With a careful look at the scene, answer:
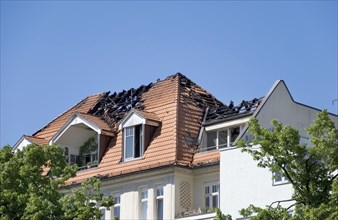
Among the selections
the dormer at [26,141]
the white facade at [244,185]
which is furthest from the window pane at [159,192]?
the dormer at [26,141]

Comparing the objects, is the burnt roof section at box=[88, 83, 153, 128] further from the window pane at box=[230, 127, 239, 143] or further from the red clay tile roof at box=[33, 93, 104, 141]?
the window pane at box=[230, 127, 239, 143]

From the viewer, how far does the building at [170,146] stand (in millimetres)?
60969

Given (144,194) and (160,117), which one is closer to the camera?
(144,194)

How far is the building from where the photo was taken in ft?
200

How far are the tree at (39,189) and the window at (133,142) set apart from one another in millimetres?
11067

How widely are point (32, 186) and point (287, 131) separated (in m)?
11.6

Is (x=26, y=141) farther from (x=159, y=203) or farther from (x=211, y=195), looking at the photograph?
(x=211, y=195)

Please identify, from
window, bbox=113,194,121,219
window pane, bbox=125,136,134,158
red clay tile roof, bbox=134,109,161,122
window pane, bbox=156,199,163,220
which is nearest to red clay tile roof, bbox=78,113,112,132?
window pane, bbox=125,136,134,158

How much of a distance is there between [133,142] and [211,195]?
607cm

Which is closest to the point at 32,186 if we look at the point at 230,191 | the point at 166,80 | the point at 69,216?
the point at 69,216

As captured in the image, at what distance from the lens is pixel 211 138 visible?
6400 cm

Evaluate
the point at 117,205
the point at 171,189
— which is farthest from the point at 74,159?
the point at 171,189

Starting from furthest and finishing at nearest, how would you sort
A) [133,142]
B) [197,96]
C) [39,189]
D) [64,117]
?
[64,117]
[197,96]
[133,142]
[39,189]

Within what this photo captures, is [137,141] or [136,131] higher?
[136,131]
